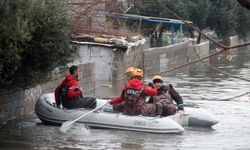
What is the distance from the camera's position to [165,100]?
15070mm

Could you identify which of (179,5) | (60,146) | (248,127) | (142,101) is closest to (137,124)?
(142,101)

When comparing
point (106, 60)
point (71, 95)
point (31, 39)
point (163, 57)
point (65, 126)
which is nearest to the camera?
point (31, 39)

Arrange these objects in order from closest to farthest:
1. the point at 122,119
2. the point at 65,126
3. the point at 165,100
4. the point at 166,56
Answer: the point at 65,126 < the point at 122,119 < the point at 165,100 < the point at 166,56

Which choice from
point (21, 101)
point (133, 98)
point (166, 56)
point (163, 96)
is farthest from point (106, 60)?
point (133, 98)

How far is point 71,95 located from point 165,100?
2.28m

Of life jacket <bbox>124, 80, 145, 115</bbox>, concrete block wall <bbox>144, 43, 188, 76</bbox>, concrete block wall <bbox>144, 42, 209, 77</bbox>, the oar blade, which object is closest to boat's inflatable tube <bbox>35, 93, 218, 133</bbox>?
life jacket <bbox>124, 80, 145, 115</bbox>

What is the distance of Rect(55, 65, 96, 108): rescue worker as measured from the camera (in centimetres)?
1466

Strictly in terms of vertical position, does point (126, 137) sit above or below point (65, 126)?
below

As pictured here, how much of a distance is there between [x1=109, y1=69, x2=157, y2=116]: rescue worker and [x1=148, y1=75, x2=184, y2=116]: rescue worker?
242 mm

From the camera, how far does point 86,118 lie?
14578 millimetres

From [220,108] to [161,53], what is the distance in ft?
54.1

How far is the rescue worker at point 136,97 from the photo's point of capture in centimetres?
1437

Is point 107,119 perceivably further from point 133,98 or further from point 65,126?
point 65,126

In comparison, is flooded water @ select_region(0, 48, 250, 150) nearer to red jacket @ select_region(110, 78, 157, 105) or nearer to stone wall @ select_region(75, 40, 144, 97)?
red jacket @ select_region(110, 78, 157, 105)
